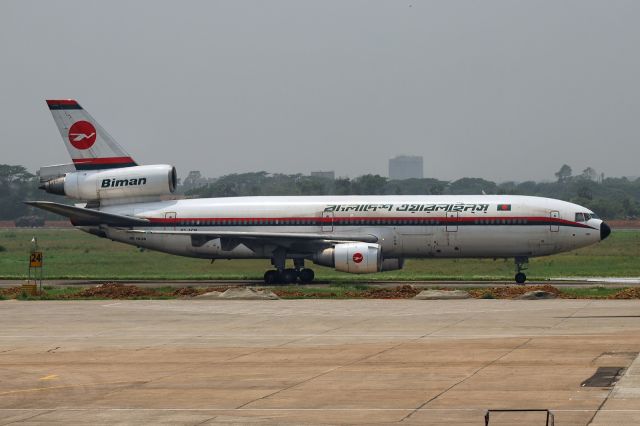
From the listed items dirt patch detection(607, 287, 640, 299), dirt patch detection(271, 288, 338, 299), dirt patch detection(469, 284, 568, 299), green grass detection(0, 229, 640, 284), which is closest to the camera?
dirt patch detection(607, 287, 640, 299)

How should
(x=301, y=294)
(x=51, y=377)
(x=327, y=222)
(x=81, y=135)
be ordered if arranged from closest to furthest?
(x=51, y=377), (x=301, y=294), (x=327, y=222), (x=81, y=135)

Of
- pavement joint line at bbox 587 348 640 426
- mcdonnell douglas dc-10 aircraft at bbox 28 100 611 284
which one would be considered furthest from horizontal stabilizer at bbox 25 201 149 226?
pavement joint line at bbox 587 348 640 426

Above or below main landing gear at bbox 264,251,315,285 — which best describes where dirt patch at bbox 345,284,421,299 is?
below

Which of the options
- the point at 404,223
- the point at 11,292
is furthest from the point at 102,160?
the point at 404,223

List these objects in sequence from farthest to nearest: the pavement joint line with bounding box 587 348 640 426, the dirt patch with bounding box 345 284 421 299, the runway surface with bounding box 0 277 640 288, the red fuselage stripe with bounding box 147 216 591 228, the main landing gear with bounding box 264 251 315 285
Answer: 1. the main landing gear with bounding box 264 251 315 285
2. the red fuselage stripe with bounding box 147 216 591 228
3. the runway surface with bounding box 0 277 640 288
4. the dirt patch with bounding box 345 284 421 299
5. the pavement joint line with bounding box 587 348 640 426

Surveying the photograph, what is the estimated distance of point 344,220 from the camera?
48.2 meters

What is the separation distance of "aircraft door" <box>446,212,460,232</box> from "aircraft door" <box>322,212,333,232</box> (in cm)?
517

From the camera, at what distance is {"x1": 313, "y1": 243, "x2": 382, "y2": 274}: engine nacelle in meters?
46.3

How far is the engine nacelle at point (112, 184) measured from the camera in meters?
50.4

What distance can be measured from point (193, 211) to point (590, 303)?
65.2 ft

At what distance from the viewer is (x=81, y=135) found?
50.8 metres

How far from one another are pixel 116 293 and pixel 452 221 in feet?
48.6

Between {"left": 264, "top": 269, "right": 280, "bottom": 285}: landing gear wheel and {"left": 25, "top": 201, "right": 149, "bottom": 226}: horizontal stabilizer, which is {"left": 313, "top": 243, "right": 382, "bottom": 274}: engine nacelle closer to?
{"left": 264, "top": 269, "right": 280, "bottom": 285}: landing gear wheel

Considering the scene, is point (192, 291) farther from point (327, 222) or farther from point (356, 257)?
point (327, 222)
